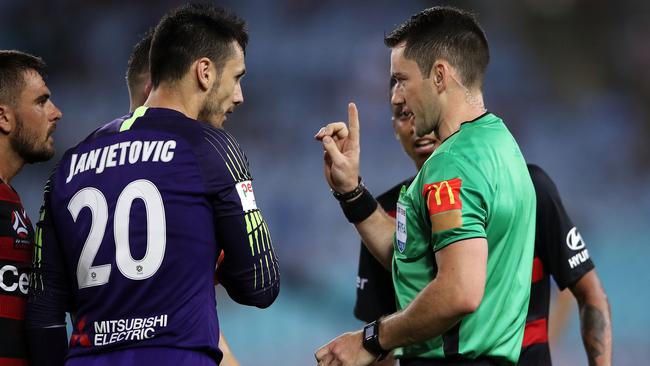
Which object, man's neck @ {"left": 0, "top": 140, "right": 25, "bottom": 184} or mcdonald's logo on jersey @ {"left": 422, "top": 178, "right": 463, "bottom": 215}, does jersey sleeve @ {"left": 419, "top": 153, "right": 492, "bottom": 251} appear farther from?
man's neck @ {"left": 0, "top": 140, "right": 25, "bottom": 184}

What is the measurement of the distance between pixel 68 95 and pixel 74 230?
210 inches


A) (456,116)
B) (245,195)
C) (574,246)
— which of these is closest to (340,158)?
(456,116)

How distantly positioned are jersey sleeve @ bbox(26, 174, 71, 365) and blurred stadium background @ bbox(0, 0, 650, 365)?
168 inches

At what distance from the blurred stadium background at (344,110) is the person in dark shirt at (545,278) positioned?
3065 mm

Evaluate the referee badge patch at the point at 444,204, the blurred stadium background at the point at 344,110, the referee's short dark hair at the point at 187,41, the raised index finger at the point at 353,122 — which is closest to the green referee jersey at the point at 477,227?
the referee badge patch at the point at 444,204

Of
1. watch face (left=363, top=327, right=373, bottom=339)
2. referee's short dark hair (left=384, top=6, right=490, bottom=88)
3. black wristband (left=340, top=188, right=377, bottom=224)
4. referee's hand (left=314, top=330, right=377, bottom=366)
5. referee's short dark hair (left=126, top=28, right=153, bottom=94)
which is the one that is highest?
referee's short dark hair (left=126, top=28, right=153, bottom=94)

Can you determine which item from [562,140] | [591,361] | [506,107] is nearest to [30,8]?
[506,107]

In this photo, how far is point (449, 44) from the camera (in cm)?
282

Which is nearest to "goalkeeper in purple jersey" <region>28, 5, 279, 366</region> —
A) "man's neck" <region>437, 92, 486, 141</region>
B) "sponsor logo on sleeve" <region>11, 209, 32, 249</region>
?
"sponsor logo on sleeve" <region>11, 209, 32, 249</region>

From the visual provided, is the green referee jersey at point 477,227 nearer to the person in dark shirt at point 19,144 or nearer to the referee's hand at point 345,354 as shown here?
the referee's hand at point 345,354

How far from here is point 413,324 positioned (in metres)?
2.52

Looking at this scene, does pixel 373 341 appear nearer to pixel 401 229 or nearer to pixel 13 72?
pixel 401 229

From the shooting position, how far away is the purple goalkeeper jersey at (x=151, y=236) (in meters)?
2.43

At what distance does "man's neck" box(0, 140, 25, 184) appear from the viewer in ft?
10.8
